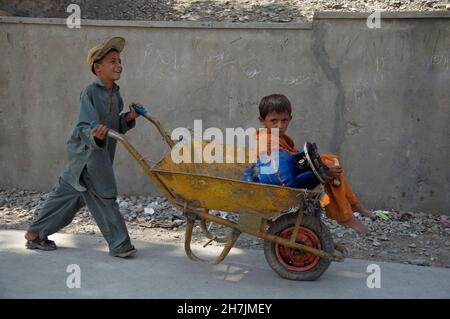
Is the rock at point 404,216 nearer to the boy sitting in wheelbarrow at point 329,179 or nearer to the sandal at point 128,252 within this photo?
the boy sitting in wheelbarrow at point 329,179

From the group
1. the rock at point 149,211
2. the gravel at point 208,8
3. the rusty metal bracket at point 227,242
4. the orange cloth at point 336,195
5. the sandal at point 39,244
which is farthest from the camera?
the gravel at point 208,8

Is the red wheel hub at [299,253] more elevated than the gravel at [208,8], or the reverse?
the gravel at [208,8]

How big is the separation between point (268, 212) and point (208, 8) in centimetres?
578

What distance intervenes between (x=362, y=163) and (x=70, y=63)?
3.30 metres

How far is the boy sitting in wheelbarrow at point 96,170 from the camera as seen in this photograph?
4.49m

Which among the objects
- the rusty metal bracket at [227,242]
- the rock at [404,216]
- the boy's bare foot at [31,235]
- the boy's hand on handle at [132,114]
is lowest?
the rock at [404,216]

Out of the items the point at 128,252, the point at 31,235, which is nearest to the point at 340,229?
the point at 128,252

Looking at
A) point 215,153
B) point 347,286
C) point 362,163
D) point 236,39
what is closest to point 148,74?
point 236,39

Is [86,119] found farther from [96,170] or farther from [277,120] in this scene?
[277,120]

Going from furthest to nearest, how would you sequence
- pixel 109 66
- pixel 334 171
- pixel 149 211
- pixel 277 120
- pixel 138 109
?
pixel 149 211, pixel 138 109, pixel 109 66, pixel 277 120, pixel 334 171

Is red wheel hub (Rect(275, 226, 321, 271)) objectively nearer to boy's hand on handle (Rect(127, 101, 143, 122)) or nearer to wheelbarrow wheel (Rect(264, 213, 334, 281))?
wheelbarrow wheel (Rect(264, 213, 334, 281))

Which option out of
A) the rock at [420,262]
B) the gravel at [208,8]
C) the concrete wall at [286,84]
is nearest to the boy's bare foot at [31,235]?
the concrete wall at [286,84]

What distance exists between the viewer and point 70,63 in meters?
6.54

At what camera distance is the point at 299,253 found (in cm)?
427
